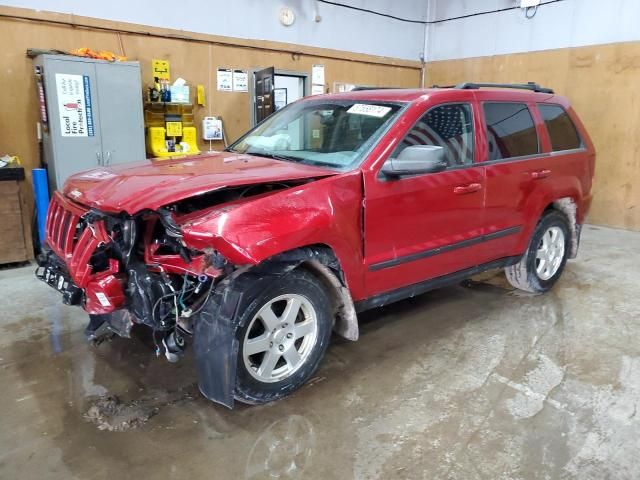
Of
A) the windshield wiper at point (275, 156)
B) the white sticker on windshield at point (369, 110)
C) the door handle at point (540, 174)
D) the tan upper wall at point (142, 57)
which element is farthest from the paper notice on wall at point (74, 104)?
the door handle at point (540, 174)

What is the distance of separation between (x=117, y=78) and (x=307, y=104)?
2755 millimetres

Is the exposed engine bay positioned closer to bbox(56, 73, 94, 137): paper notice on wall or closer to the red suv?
the red suv

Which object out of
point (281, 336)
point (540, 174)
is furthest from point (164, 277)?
point (540, 174)

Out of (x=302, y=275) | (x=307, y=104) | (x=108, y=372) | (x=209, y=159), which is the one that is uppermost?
(x=307, y=104)

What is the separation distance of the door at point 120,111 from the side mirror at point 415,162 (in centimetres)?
374

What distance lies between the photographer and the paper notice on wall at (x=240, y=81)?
669cm

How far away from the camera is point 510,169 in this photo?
11.2 feet

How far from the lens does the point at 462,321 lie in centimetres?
359

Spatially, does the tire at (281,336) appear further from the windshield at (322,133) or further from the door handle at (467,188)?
the door handle at (467,188)

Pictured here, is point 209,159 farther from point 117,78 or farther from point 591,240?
point 591,240

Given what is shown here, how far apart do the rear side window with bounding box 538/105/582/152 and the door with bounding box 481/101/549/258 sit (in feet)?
0.66

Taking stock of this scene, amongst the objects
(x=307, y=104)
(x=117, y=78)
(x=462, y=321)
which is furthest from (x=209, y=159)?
(x=117, y=78)

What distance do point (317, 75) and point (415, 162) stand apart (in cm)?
545

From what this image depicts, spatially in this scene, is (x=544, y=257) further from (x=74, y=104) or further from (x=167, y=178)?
(x=74, y=104)
